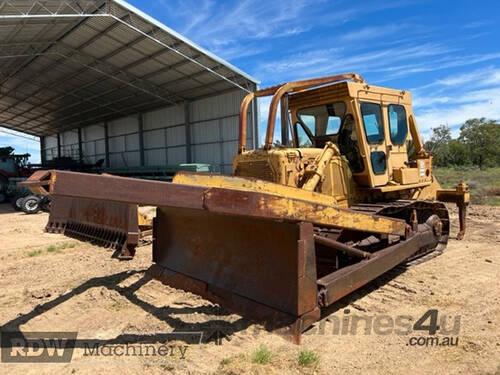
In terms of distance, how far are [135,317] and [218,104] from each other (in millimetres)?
17224

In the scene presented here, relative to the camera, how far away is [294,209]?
2.90 meters

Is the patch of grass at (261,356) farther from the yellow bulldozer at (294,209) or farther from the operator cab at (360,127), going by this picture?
the operator cab at (360,127)

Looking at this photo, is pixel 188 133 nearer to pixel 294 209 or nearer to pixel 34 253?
pixel 34 253

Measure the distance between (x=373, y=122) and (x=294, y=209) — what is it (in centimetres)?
273

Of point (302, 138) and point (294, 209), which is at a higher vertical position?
point (302, 138)

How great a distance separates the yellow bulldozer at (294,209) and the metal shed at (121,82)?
10635mm

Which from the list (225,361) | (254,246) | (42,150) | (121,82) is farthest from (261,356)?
(42,150)

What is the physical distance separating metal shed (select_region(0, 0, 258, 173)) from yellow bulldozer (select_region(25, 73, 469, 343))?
10635 mm

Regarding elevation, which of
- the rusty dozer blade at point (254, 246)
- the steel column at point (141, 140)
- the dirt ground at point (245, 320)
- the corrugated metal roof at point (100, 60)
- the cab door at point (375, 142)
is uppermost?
the corrugated metal roof at point (100, 60)

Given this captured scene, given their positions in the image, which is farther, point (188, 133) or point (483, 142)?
point (483, 142)

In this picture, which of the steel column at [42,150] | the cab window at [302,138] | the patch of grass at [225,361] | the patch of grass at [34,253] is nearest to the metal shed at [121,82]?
the patch of grass at [34,253]

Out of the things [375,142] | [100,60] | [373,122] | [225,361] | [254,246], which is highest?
[100,60]

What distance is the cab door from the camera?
489cm

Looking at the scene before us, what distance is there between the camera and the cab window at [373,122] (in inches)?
194
